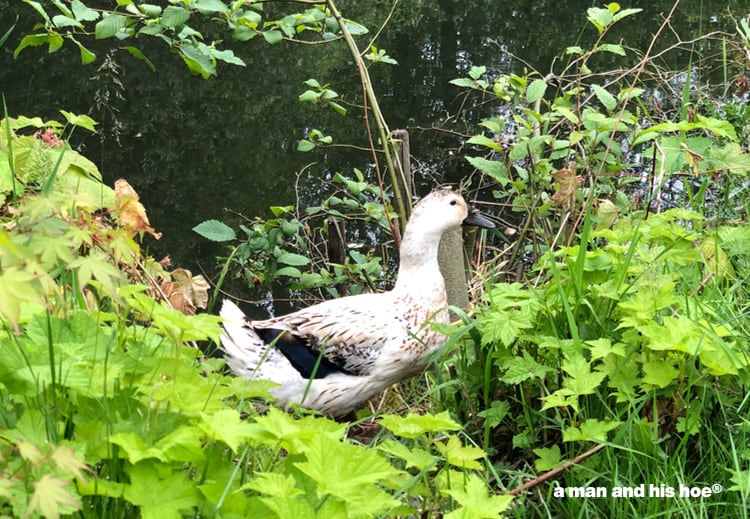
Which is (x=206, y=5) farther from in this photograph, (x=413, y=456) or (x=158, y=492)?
(x=158, y=492)

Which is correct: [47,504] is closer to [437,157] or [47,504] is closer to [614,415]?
[614,415]

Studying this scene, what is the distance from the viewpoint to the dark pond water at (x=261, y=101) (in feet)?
24.6

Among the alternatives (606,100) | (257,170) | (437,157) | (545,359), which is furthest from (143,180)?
(545,359)

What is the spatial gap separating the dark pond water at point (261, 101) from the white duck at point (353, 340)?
3.16 meters

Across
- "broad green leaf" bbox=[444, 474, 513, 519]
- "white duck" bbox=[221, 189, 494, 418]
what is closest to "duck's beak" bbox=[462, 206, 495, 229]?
"white duck" bbox=[221, 189, 494, 418]

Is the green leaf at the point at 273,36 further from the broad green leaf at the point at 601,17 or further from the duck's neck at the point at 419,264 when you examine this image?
the broad green leaf at the point at 601,17

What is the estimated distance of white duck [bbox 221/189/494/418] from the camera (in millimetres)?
3346

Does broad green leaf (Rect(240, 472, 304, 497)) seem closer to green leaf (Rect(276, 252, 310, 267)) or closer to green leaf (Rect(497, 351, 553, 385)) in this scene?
green leaf (Rect(497, 351, 553, 385))

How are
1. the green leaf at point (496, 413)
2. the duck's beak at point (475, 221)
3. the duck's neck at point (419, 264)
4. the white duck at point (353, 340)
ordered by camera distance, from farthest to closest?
the duck's beak at point (475, 221) → the duck's neck at point (419, 264) → the white duck at point (353, 340) → the green leaf at point (496, 413)

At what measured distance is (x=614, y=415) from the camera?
2359 millimetres

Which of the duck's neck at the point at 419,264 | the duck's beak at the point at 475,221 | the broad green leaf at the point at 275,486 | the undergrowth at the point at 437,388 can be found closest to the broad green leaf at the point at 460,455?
the undergrowth at the point at 437,388

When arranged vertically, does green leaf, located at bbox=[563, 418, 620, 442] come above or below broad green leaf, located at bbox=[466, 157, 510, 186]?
A: below

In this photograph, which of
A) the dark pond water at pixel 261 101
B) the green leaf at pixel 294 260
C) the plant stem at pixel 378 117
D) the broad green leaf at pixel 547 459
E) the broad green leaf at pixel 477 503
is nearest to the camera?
the broad green leaf at pixel 477 503

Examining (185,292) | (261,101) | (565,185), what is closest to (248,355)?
(185,292)
